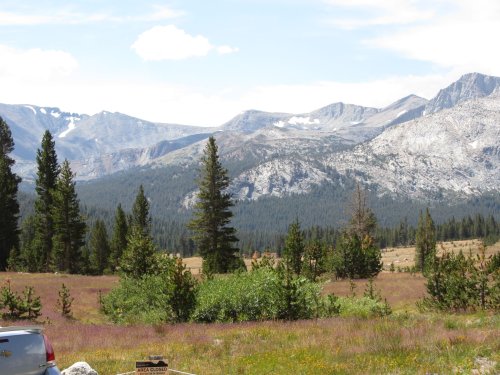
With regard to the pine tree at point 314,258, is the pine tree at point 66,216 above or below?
above

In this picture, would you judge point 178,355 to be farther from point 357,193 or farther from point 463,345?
point 357,193

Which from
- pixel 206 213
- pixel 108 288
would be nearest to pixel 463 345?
pixel 108 288

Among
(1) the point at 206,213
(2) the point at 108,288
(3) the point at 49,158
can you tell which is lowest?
(2) the point at 108,288

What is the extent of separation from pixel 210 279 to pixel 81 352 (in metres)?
11.1

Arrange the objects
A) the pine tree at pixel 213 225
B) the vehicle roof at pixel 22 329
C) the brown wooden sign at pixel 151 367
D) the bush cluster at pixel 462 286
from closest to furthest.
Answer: the vehicle roof at pixel 22 329 → the brown wooden sign at pixel 151 367 → the bush cluster at pixel 462 286 → the pine tree at pixel 213 225

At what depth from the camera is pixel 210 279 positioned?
2783 cm

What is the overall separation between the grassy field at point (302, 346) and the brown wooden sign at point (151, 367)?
3.44 meters

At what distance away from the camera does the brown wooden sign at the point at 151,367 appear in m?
10.2

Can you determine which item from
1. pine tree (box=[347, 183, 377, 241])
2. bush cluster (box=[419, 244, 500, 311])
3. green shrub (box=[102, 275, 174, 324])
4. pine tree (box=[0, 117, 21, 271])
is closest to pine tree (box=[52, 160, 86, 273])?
pine tree (box=[0, 117, 21, 271])

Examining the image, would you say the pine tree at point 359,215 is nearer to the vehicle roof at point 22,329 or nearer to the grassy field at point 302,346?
the grassy field at point 302,346

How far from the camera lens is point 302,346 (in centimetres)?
1562

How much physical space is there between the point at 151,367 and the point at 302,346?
6553 mm

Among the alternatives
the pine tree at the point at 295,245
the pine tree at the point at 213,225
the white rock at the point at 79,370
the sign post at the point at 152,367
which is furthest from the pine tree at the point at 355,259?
the sign post at the point at 152,367

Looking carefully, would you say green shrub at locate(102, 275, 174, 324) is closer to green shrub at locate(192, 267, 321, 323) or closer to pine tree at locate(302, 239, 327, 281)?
green shrub at locate(192, 267, 321, 323)
